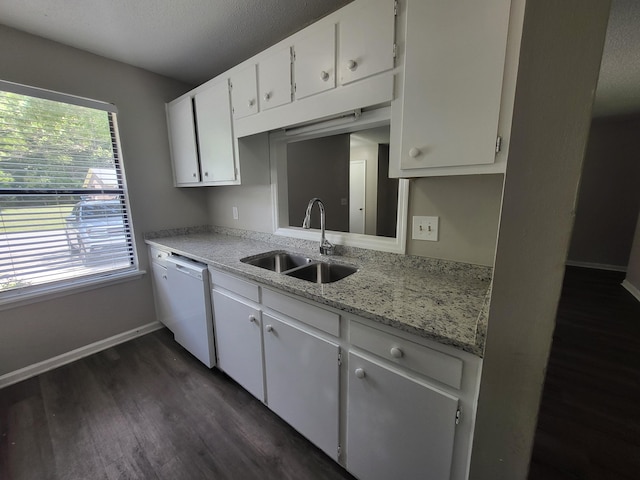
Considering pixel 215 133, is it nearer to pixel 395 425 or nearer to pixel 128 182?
pixel 128 182

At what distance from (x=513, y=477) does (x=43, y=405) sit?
8.32 feet

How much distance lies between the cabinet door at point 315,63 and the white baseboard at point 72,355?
8.21ft

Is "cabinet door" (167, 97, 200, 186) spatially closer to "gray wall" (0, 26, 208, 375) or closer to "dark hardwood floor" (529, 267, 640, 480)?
"gray wall" (0, 26, 208, 375)

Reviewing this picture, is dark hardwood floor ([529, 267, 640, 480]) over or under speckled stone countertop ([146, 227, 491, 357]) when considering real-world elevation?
under

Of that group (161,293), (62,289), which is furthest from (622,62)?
(62,289)

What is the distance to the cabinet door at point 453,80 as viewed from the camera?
0.85m

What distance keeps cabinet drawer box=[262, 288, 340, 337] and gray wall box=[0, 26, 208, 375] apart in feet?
5.81

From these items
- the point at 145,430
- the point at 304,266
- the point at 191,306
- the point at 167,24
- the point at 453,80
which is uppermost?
the point at 167,24

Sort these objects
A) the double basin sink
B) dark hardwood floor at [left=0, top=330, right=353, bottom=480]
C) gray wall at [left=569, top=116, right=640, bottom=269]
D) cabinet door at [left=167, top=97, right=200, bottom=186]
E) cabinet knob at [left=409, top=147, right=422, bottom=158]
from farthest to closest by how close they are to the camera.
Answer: gray wall at [left=569, top=116, right=640, bottom=269]
cabinet door at [left=167, top=97, right=200, bottom=186]
the double basin sink
dark hardwood floor at [left=0, top=330, right=353, bottom=480]
cabinet knob at [left=409, top=147, right=422, bottom=158]

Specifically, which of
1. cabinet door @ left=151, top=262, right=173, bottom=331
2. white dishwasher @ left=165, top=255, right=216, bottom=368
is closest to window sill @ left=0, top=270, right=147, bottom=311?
cabinet door @ left=151, top=262, right=173, bottom=331

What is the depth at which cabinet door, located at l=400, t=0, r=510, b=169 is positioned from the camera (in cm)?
85

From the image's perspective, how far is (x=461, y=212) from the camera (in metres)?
1.27

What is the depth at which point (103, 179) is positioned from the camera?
217 centimetres

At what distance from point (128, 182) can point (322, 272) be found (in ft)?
6.34
